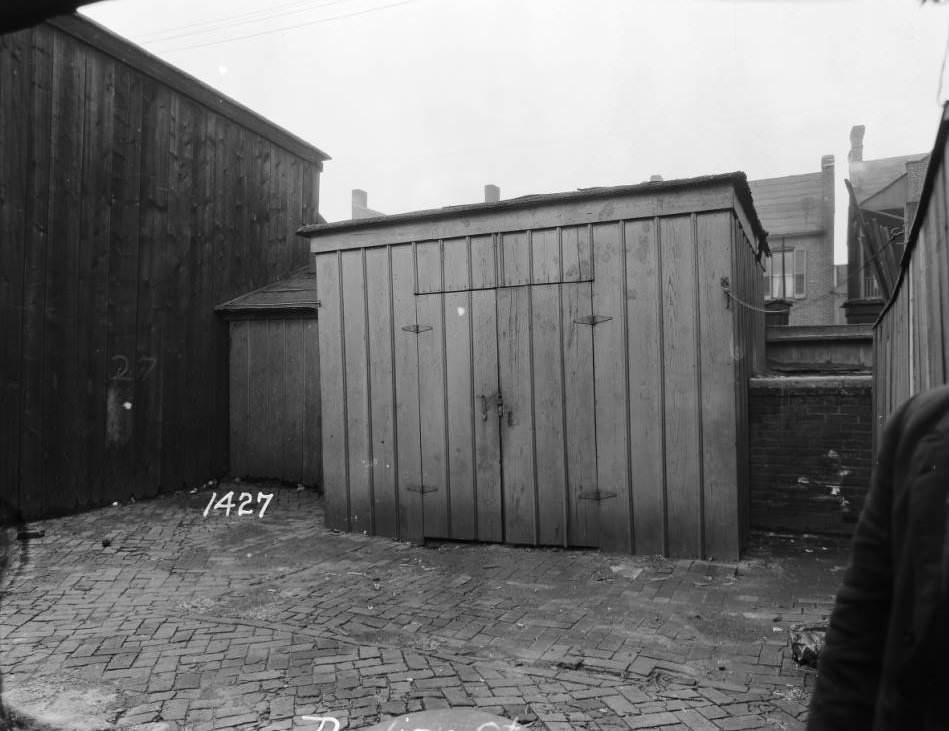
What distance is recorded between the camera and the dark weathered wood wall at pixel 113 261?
23.6ft

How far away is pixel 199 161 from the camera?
374 inches

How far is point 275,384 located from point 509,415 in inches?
177

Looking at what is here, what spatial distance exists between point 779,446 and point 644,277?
2.37 metres

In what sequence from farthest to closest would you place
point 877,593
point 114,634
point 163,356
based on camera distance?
point 163,356 → point 114,634 → point 877,593

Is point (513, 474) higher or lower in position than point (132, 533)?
higher

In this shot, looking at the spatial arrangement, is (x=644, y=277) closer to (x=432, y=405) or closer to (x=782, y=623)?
(x=432, y=405)

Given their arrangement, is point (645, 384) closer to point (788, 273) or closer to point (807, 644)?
point (807, 644)

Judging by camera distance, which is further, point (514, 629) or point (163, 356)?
point (163, 356)

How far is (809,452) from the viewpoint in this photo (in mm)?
6707

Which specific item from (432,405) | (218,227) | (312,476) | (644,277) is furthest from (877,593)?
(218,227)

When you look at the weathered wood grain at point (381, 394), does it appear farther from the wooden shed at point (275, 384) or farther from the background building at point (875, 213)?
the background building at point (875, 213)

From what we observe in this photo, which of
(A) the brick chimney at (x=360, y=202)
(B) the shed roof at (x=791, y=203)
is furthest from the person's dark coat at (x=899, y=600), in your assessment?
(A) the brick chimney at (x=360, y=202)

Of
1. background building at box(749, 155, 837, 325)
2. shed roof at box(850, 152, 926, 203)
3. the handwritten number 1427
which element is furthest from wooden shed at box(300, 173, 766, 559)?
shed roof at box(850, 152, 926, 203)

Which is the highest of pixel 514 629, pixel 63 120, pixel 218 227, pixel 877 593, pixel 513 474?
pixel 63 120
